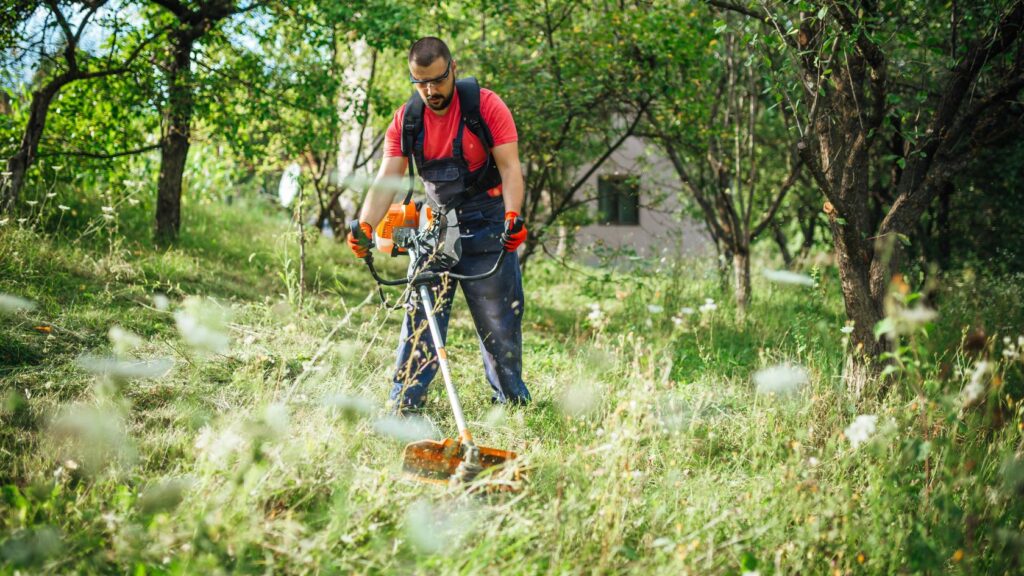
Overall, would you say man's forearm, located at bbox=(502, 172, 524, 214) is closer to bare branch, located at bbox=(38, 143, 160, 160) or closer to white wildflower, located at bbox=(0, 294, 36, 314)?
white wildflower, located at bbox=(0, 294, 36, 314)

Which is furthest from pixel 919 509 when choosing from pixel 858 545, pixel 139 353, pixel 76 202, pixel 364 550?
pixel 76 202

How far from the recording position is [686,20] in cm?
676

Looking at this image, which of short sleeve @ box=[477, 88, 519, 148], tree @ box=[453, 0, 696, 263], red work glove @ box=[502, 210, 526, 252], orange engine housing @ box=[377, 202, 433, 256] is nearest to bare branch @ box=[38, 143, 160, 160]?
tree @ box=[453, 0, 696, 263]

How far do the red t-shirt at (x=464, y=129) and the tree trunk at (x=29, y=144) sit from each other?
3393mm

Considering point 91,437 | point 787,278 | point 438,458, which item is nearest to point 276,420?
point 438,458

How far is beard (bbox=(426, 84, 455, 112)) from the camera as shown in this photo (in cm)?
366

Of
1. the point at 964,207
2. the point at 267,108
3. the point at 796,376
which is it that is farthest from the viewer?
the point at 964,207

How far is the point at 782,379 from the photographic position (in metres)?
4.11

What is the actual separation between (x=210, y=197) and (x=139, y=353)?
6154 mm

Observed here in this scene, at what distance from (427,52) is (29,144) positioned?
149 inches

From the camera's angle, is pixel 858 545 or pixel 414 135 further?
pixel 414 135

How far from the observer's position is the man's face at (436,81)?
140 inches

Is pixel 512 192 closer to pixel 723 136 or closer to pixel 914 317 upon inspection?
pixel 914 317

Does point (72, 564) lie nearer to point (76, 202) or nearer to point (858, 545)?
point (858, 545)
